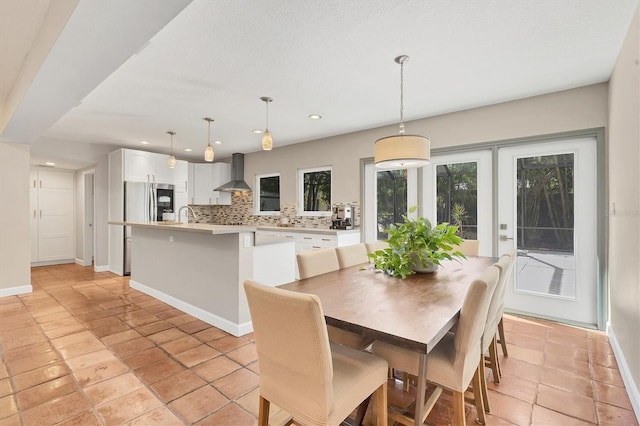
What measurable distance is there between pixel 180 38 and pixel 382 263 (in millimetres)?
2214

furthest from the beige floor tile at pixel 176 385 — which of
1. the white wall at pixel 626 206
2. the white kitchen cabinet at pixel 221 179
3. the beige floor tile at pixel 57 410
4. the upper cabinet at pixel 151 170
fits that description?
the white kitchen cabinet at pixel 221 179

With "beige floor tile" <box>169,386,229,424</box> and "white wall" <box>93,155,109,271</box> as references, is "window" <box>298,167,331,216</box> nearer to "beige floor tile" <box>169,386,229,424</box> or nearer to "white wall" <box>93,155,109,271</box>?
"beige floor tile" <box>169,386,229,424</box>

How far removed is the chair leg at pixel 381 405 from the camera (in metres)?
1.47

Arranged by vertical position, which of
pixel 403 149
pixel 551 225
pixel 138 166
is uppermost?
pixel 138 166

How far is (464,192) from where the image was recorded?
3.90 metres

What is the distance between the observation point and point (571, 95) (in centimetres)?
315

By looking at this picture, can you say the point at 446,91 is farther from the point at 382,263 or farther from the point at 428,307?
the point at 428,307

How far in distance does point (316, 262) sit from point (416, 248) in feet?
2.45

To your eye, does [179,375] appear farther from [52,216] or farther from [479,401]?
[52,216]

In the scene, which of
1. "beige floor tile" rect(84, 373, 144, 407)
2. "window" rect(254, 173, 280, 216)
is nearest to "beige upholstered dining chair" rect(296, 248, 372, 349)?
"beige floor tile" rect(84, 373, 144, 407)

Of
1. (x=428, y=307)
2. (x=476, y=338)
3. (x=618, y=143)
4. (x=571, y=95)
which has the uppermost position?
(x=571, y=95)

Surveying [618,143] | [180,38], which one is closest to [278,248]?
[180,38]

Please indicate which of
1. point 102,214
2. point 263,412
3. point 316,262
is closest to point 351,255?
point 316,262

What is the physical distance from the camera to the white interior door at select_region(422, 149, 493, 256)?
12.3 feet
